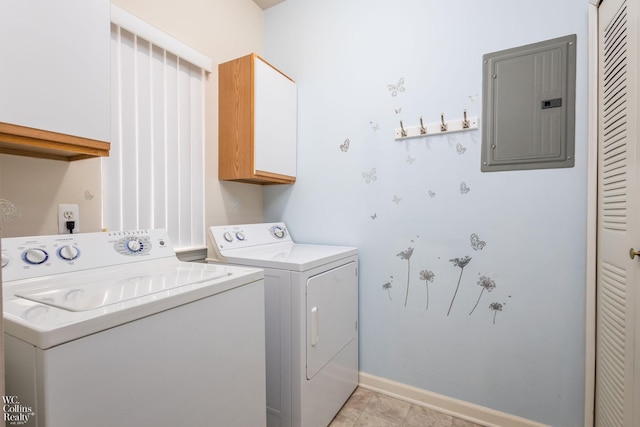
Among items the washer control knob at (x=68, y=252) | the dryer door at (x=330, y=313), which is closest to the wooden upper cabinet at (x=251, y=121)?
the dryer door at (x=330, y=313)

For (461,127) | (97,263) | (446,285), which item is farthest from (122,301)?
(461,127)

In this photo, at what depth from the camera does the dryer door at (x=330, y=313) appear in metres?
1.55

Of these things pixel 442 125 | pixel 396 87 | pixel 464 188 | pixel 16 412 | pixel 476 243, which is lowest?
pixel 16 412

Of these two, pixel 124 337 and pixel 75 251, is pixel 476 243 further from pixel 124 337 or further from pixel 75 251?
pixel 75 251

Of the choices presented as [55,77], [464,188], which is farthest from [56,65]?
[464,188]

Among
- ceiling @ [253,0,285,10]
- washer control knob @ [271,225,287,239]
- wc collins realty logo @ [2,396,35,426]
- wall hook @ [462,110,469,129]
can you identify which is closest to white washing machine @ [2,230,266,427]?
wc collins realty logo @ [2,396,35,426]

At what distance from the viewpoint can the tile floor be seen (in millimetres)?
1706

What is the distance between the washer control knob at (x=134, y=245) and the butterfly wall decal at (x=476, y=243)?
5.47ft

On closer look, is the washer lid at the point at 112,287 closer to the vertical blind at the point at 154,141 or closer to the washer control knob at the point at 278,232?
the vertical blind at the point at 154,141

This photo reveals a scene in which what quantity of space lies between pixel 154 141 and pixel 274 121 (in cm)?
72

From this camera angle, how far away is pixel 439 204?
5.95ft

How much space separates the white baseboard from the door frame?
36 cm

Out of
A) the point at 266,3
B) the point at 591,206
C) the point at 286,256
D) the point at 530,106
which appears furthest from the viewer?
the point at 266,3

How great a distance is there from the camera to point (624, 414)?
3.64ft
